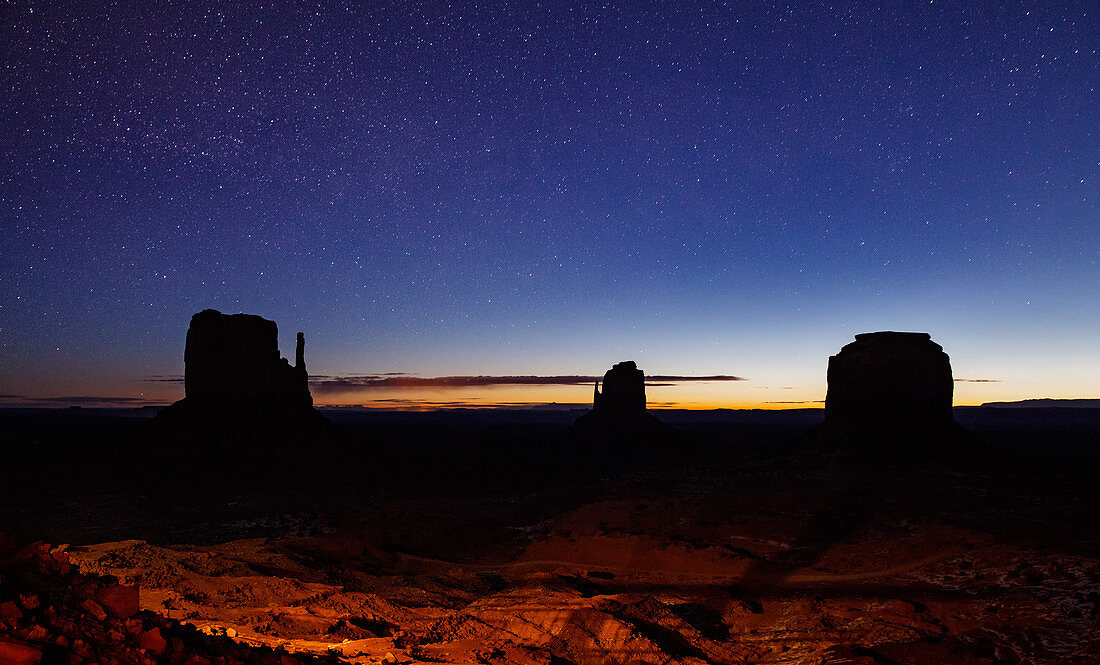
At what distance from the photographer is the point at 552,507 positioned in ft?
63.2

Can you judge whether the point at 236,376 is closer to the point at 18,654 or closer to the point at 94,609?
the point at 94,609

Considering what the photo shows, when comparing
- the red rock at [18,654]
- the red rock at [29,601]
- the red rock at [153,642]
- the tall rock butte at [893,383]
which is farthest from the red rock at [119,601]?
the tall rock butte at [893,383]

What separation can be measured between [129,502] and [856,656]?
25315 millimetres

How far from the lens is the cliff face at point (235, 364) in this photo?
34.7 m

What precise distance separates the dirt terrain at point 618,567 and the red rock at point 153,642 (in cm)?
174

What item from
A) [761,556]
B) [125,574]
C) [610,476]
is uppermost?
[125,574]

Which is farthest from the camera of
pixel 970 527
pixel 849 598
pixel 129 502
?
pixel 129 502

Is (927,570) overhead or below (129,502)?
overhead

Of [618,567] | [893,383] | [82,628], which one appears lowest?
[618,567]

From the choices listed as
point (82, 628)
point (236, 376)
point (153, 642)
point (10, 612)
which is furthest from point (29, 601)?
point (236, 376)

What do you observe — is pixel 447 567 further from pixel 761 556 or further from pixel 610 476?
pixel 610 476

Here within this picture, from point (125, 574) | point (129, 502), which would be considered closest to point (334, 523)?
point (125, 574)

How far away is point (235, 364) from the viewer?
116 ft

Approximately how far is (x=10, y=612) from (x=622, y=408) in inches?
2403
